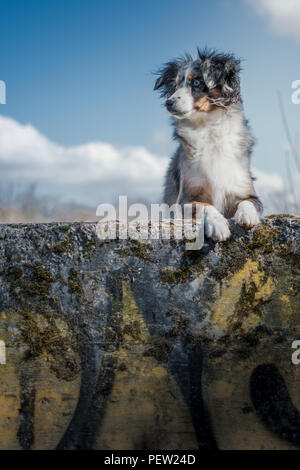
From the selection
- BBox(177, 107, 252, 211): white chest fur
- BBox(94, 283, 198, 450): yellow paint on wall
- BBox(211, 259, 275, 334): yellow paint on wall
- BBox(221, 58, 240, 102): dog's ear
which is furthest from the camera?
BBox(221, 58, 240, 102): dog's ear

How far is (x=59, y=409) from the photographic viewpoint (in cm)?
228

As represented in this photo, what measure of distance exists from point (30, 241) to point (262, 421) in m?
1.55

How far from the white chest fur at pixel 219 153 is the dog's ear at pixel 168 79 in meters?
0.59

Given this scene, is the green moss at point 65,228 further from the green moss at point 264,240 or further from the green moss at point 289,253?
the green moss at point 289,253

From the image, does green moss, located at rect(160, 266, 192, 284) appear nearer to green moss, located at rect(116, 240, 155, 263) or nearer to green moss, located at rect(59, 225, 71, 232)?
green moss, located at rect(116, 240, 155, 263)

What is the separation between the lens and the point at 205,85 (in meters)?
3.79

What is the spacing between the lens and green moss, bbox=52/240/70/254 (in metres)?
2.43

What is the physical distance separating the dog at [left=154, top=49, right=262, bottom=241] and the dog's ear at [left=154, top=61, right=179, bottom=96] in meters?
0.19

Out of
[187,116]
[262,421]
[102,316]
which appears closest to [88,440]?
[102,316]

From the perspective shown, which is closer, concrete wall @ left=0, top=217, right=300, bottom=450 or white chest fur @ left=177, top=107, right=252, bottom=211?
concrete wall @ left=0, top=217, right=300, bottom=450

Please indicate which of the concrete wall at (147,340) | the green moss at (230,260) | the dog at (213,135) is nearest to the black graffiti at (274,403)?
the concrete wall at (147,340)

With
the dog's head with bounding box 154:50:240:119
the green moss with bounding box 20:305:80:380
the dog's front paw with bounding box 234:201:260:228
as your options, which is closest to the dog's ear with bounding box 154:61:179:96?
the dog's head with bounding box 154:50:240:119

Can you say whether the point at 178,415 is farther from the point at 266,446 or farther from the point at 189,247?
the point at 189,247

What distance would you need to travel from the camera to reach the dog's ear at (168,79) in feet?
13.6
